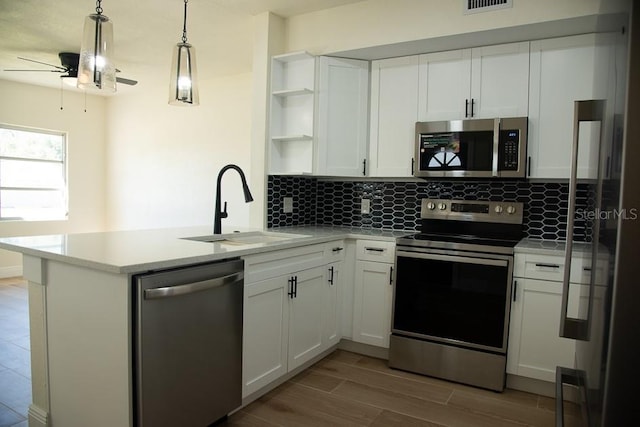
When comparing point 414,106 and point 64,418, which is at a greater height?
point 414,106

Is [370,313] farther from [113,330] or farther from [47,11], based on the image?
[47,11]

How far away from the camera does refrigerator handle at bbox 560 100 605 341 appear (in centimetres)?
107

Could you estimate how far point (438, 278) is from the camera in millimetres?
2791

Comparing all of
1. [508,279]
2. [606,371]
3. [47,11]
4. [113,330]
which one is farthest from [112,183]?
[606,371]

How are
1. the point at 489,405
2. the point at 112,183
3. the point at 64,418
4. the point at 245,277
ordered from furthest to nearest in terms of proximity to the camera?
the point at 112,183 < the point at 489,405 < the point at 245,277 < the point at 64,418

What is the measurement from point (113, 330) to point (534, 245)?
243 cm

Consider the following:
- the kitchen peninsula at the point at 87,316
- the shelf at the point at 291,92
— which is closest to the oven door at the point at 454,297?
the kitchen peninsula at the point at 87,316

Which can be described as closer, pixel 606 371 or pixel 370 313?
pixel 606 371

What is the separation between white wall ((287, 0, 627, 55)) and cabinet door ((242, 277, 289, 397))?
1.85 meters

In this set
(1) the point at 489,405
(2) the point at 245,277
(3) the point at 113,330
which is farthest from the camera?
(1) the point at 489,405

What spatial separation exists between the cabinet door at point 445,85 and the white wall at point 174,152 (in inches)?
98.3

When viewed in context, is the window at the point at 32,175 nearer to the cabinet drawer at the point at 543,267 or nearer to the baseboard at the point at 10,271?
the baseboard at the point at 10,271

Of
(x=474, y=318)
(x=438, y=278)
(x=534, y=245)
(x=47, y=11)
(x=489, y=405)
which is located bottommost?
(x=489, y=405)

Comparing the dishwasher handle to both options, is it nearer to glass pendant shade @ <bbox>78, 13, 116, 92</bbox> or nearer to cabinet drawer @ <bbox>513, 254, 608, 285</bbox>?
glass pendant shade @ <bbox>78, 13, 116, 92</bbox>
